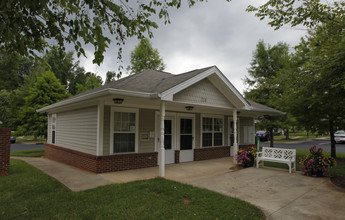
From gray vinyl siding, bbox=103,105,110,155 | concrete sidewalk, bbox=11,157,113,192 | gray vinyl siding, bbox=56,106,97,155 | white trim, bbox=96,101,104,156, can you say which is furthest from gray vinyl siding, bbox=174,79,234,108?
concrete sidewalk, bbox=11,157,113,192

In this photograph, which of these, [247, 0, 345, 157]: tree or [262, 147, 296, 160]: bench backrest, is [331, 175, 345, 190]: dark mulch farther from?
[247, 0, 345, 157]: tree

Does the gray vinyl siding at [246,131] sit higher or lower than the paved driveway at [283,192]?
higher

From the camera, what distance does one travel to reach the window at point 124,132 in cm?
766

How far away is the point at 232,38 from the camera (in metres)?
9.57

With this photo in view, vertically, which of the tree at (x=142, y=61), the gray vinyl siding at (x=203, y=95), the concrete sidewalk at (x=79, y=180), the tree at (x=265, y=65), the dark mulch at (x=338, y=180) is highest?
the tree at (x=142, y=61)

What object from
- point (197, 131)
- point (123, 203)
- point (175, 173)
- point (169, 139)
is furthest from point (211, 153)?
point (123, 203)

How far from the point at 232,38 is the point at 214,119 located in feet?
13.8

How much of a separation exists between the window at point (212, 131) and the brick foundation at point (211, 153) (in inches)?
10.7

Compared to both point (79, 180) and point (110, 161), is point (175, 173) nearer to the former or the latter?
point (110, 161)

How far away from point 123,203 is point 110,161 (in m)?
3.16

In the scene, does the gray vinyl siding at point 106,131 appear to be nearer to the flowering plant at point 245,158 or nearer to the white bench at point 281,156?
the flowering plant at point 245,158

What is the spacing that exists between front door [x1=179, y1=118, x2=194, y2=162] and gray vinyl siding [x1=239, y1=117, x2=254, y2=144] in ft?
15.3

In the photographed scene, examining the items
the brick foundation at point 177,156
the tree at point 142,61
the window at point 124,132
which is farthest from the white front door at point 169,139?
the tree at point 142,61

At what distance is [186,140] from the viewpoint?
987 cm
